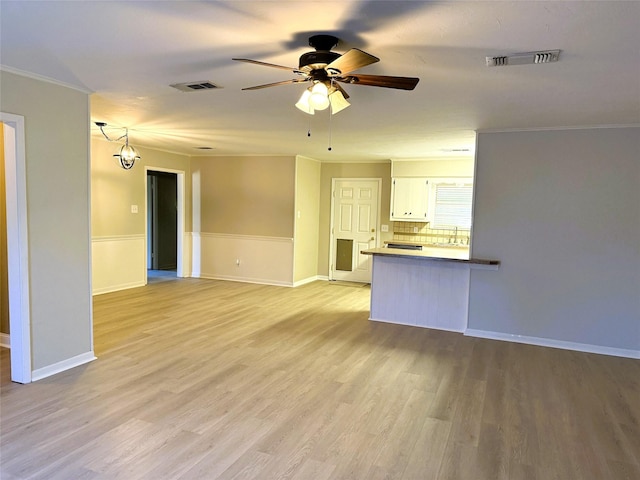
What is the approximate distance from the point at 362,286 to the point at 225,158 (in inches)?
138

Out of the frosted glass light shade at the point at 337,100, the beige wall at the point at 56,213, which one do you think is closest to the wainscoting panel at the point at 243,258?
the beige wall at the point at 56,213

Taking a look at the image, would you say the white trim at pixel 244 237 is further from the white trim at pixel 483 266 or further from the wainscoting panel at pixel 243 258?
the white trim at pixel 483 266

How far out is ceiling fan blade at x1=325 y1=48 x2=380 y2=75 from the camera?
203 cm

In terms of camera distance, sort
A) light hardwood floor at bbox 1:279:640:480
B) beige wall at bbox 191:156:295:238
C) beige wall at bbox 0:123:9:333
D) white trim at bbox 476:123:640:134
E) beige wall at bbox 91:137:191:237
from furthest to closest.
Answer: beige wall at bbox 191:156:295:238
beige wall at bbox 91:137:191:237
white trim at bbox 476:123:640:134
beige wall at bbox 0:123:9:333
light hardwood floor at bbox 1:279:640:480

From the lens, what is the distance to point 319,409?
3.01 meters

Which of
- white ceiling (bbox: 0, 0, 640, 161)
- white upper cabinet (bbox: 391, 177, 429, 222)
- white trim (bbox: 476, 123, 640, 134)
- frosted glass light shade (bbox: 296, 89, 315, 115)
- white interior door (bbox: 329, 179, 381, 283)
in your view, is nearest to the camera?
white ceiling (bbox: 0, 0, 640, 161)

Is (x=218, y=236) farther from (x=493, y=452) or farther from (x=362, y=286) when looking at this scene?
(x=493, y=452)

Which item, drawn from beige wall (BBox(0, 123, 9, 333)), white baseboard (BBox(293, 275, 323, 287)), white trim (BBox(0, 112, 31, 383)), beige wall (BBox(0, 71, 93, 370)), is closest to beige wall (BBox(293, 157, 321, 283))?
white baseboard (BBox(293, 275, 323, 287))

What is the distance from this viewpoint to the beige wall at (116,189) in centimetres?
643

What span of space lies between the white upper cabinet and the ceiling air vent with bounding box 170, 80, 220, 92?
14.6 feet

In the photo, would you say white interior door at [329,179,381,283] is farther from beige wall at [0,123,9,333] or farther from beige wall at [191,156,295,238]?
beige wall at [0,123,9,333]

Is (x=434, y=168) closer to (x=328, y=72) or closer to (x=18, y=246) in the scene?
(x=328, y=72)

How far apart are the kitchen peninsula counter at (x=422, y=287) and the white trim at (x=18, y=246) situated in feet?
11.6

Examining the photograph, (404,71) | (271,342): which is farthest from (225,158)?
(404,71)
